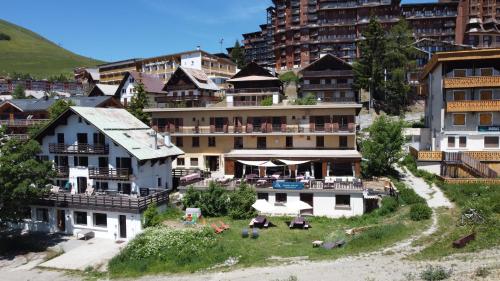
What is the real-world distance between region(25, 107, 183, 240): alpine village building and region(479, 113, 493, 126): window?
3462 cm

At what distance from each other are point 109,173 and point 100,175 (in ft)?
3.54

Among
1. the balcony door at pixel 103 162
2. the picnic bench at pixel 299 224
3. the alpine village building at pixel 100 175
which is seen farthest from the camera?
the balcony door at pixel 103 162

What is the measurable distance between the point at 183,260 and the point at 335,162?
21.4 m

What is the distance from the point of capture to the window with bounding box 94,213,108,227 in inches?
1453

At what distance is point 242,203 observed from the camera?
3672 centimetres

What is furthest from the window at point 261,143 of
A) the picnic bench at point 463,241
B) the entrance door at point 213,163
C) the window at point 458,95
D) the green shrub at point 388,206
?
the picnic bench at point 463,241

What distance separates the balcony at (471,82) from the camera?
147ft

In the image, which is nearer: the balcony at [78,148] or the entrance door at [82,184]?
the balcony at [78,148]

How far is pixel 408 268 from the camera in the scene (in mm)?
23078

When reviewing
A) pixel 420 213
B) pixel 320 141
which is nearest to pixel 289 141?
pixel 320 141

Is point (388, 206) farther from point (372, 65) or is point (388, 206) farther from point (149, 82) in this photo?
point (149, 82)

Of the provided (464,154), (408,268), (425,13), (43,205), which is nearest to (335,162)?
(464,154)

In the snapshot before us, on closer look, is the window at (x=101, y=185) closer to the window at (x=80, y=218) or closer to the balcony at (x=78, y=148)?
the balcony at (x=78, y=148)

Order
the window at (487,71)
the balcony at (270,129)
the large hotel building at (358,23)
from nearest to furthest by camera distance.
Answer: the window at (487,71) → the balcony at (270,129) → the large hotel building at (358,23)
